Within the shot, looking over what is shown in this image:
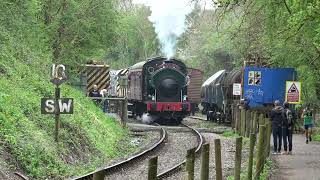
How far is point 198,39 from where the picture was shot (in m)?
69.6

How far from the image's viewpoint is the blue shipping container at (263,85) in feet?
92.1

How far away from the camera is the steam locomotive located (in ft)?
103

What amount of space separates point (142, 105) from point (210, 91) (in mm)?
7255

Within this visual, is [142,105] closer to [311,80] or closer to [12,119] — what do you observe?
[311,80]

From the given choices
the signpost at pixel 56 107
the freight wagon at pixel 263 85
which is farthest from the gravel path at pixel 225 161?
the freight wagon at pixel 263 85

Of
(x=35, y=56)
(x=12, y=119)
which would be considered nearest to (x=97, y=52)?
(x=35, y=56)

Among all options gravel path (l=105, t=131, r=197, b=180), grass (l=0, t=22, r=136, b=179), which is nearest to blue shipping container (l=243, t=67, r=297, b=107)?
gravel path (l=105, t=131, r=197, b=180)

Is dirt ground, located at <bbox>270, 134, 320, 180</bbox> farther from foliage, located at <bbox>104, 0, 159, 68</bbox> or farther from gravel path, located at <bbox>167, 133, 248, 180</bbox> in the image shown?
foliage, located at <bbox>104, 0, 159, 68</bbox>

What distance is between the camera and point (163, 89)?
104ft

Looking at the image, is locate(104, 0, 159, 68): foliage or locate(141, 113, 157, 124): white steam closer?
locate(141, 113, 157, 124): white steam

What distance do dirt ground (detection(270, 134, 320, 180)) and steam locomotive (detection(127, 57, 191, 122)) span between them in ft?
37.9

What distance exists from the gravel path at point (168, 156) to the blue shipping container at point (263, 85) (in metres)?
4.63

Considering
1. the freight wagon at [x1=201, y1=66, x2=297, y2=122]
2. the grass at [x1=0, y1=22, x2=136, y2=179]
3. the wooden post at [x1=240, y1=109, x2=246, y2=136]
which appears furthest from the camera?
the freight wagon at [x1=201, y1=66, x2=297, y2=122]

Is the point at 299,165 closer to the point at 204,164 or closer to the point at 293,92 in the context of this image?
the point at 293,92
